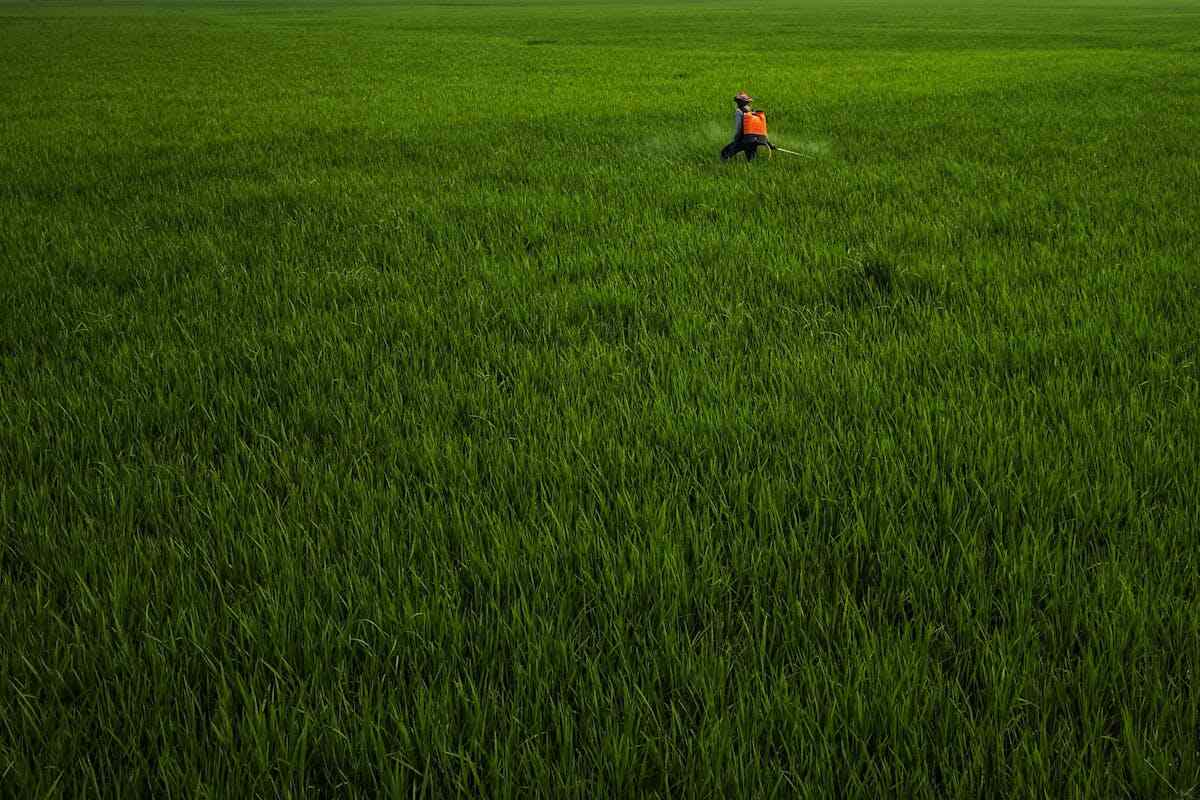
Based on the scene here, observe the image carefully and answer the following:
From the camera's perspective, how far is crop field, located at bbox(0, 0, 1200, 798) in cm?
121

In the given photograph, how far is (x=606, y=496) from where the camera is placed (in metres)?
1.94

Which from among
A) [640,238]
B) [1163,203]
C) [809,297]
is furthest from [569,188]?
[1163,203]

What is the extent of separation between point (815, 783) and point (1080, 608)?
727 millimetres

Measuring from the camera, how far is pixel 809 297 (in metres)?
3.46

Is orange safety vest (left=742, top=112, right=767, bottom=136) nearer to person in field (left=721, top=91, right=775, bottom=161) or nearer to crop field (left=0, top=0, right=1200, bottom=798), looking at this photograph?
person in field (left=721, top=91, right=775, bottom=161)

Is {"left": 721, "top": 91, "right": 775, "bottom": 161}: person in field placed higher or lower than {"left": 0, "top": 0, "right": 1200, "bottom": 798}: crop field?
higher

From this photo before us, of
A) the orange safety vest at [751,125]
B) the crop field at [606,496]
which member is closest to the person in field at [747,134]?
the orange safety vest at [751,125]

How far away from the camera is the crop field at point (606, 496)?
121 centimetres

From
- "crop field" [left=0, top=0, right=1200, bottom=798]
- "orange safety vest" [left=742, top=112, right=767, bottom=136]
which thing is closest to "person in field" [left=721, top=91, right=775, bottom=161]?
"orange safety vest" [left=742, top=112, right=767, bottom=136]

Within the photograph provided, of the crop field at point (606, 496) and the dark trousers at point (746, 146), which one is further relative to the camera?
the dark trousers at point (746, 146)

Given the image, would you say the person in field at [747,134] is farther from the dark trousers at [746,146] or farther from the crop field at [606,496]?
the crop field at [606,496]

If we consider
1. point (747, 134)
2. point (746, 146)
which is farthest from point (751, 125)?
point (746, 146)

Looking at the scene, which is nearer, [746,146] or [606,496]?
[606,496]

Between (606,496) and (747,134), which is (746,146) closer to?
(747,134)
